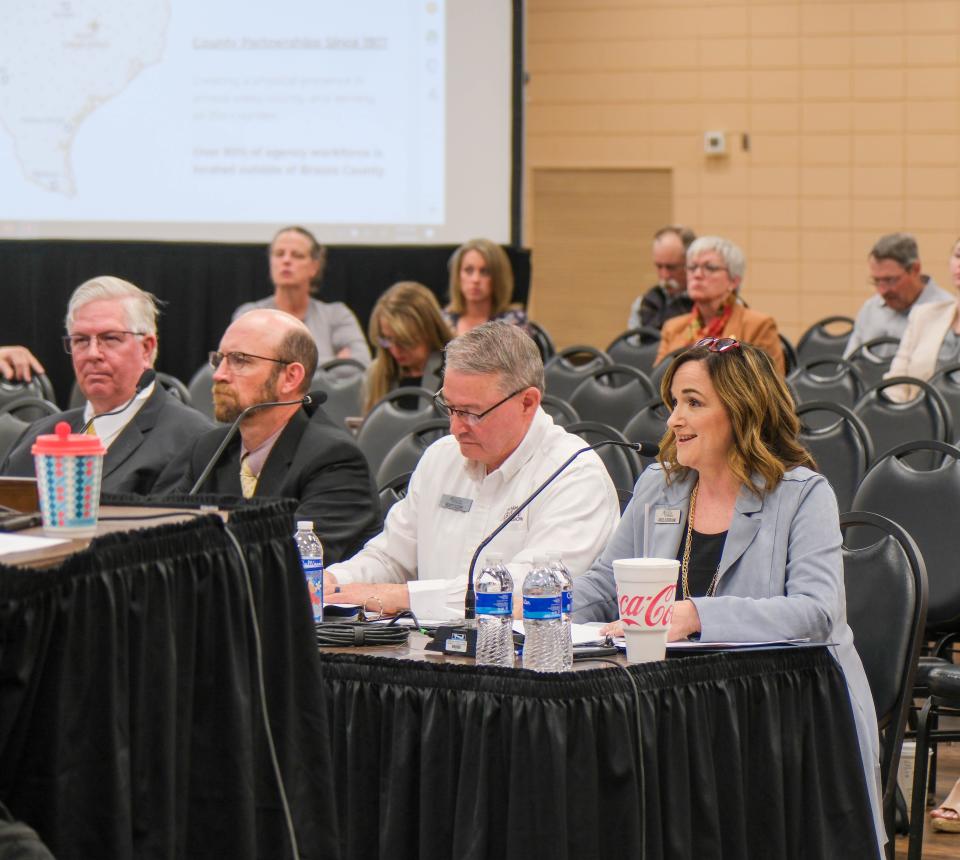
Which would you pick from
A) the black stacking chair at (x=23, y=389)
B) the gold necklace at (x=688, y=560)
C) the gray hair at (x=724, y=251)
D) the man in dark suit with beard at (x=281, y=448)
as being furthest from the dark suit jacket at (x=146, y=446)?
the gray hair at (x=724, y=251)

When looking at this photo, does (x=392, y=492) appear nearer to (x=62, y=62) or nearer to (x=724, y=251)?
(x=724, y=251)

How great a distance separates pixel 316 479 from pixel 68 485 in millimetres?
1920

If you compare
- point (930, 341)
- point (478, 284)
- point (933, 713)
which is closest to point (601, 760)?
point (933, 713)

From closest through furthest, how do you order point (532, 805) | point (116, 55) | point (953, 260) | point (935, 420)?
point (532, 805)
point (935, 420)
point (953, 260)
point (116, 55)

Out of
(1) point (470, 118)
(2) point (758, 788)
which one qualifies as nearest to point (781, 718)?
(2) point (758, 788)

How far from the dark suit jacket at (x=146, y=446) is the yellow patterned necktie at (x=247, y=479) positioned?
11.1 inches

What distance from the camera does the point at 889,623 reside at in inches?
119

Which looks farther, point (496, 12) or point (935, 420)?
point (496, 12)

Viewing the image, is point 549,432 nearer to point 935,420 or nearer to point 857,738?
point 857,738

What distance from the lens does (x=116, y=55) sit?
825 cm

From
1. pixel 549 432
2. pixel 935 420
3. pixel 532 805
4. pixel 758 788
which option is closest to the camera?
pixel 532 805

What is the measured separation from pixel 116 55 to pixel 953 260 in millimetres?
4741

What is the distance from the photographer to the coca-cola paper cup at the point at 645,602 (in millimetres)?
2508

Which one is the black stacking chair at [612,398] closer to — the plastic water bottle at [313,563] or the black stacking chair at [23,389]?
the black stacking chair at [23,389]
